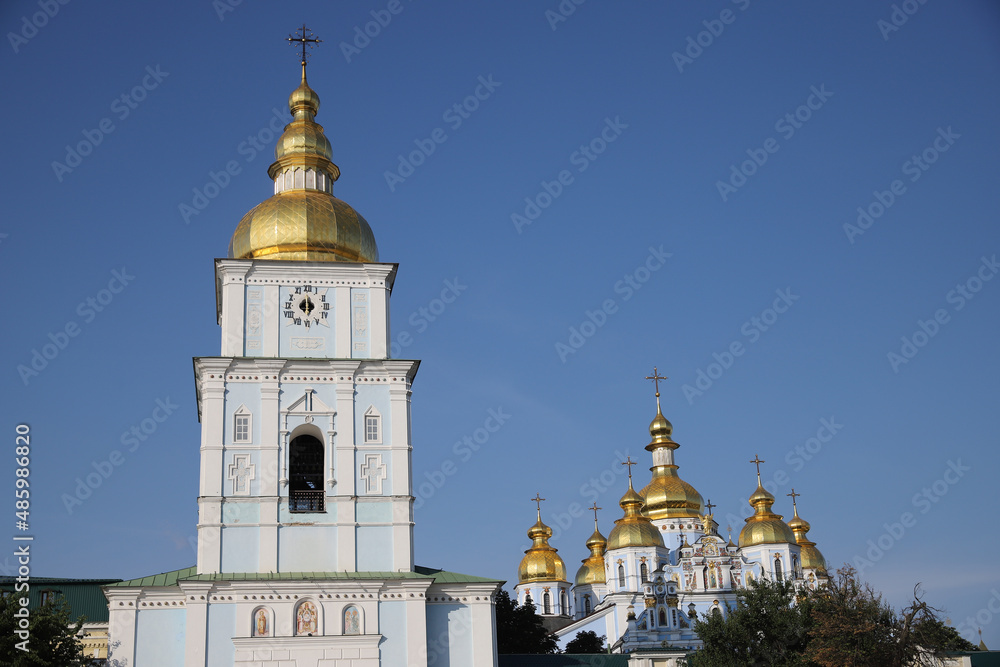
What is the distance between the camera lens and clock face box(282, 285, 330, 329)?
2341cm

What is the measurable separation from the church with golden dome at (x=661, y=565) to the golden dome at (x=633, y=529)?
0.05m

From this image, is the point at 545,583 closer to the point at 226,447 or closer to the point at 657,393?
the point at 657,393

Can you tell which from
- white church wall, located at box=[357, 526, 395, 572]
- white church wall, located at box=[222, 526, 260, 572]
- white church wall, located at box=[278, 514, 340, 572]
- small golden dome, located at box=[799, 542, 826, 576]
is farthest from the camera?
small golden dome, located at box=[799, 542, 826, 576]

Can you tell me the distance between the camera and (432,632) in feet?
72.2

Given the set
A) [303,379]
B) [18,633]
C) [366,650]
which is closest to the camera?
[18,633]

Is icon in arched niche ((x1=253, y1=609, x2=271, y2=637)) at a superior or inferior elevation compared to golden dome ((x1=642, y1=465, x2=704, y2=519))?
inferior

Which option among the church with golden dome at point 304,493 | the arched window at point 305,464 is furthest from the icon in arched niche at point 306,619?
the arched window at point 305,464

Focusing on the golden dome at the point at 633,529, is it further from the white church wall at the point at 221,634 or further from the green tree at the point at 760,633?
the white church wall at the point at 221,634

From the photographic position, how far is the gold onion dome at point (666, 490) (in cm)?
5503

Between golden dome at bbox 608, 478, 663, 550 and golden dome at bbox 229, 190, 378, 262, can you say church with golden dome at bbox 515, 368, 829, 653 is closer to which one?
golden dome at bbox 608, 478, 663, 550

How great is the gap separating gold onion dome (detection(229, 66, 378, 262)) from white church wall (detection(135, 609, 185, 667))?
7.81 meters

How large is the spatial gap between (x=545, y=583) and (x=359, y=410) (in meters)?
40.7

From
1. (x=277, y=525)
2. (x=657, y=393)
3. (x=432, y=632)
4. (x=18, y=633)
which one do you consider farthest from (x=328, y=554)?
(x=657, y=393)

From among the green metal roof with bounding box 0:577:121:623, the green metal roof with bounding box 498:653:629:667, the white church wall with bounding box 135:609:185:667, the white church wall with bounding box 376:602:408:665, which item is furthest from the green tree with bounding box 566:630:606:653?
the white church wall with bounding box 135:609:185:667
